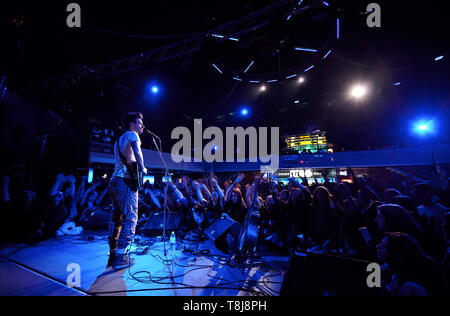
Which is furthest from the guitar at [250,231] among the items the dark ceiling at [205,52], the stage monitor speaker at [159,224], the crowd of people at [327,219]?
the dark ceiling at [205,52]

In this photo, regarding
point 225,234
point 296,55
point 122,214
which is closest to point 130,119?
point 122,214

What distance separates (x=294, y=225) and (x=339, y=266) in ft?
6.96

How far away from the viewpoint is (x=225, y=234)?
3242 millimetres

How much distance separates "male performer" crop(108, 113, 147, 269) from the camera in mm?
2621

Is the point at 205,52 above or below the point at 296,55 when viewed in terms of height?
below

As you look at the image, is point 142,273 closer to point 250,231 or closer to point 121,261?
point 121,261

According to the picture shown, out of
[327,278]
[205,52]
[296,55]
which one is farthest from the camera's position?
[296,55]

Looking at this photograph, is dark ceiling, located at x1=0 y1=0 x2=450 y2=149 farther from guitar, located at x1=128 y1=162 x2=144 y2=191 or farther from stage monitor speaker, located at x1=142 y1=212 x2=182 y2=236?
stage monitor speaker, located at x1=142 y1=212 x2=182 y2=236

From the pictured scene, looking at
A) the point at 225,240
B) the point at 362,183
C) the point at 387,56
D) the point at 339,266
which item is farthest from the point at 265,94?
the point at 339,266

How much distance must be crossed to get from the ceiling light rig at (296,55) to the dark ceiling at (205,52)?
0.05 meters

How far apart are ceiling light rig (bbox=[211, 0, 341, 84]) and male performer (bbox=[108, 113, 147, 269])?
4.39 meters

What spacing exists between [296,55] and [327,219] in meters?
5.96

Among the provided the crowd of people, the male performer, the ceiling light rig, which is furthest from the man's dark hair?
the ceiling light rig
